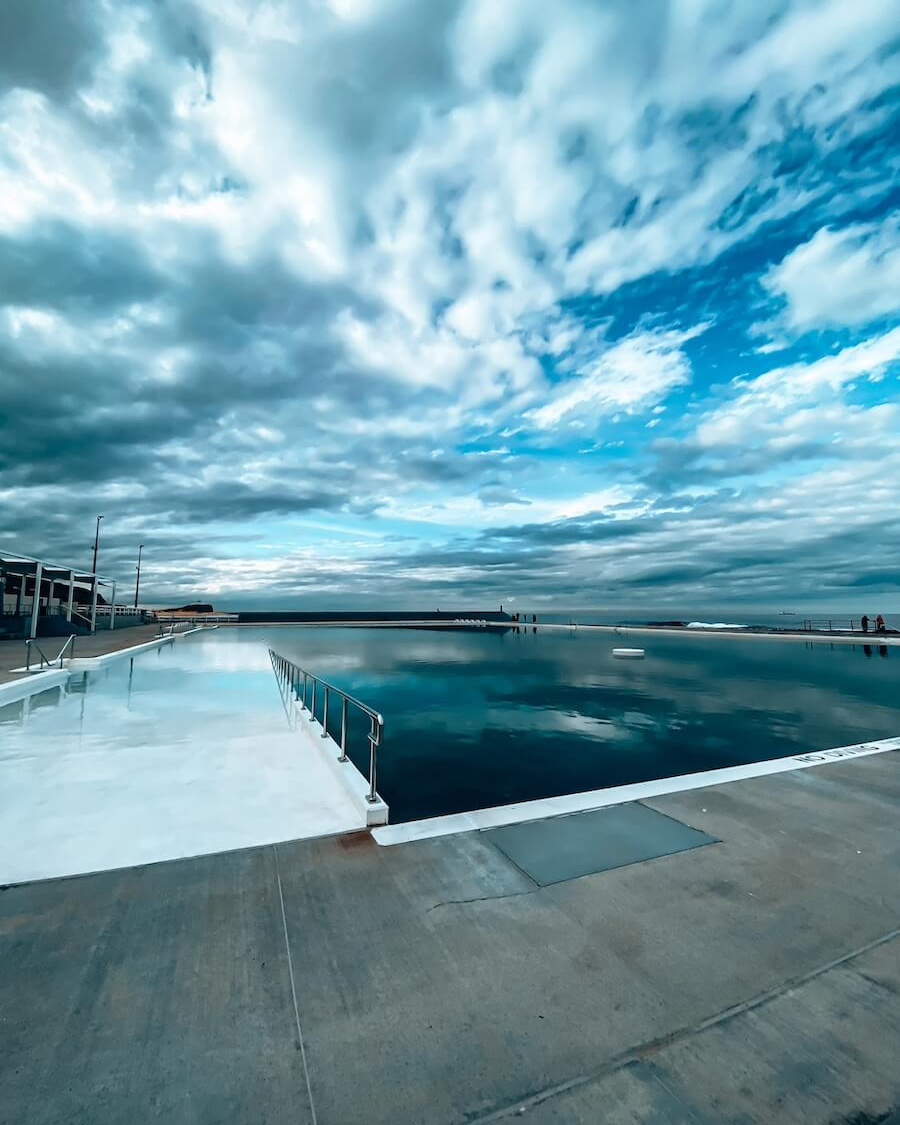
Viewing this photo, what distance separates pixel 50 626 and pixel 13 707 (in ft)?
73.3

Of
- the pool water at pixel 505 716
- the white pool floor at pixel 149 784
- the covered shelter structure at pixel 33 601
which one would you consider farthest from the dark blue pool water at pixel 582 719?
the covered shelter structure at pixel 33 601

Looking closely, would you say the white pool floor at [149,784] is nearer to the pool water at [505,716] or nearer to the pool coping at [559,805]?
the pool water at [505,716]

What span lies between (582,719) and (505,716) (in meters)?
1.49

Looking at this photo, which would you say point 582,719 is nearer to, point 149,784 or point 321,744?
point 321,744

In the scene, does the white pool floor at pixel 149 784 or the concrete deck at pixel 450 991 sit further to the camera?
the white pool floor at pixel 149 784

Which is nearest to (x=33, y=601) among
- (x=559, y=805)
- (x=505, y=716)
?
(x=505, y=716)

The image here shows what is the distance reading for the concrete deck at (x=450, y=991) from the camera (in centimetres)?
178

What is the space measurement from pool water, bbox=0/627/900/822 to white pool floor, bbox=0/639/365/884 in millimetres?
88

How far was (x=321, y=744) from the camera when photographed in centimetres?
610

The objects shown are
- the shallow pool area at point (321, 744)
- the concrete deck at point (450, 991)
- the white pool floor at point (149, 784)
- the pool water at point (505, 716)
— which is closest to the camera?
the concrete deck at point (450, 991)

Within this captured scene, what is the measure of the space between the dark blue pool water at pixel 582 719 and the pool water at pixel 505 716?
1.5 inches

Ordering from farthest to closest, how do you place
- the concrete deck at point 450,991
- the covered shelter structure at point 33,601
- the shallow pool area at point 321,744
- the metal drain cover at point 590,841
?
the covered shelter structure at point 33,601 < the shallow pool area at point 321,744 < the metal drain cover at point 590,841 < the concrete deck at point 450,991

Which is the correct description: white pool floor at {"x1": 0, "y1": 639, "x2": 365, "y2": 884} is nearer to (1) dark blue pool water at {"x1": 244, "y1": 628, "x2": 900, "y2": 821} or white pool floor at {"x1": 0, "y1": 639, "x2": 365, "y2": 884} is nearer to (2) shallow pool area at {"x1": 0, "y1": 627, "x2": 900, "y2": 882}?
(2) shallow pool area at {"x1": 0, "y1": 627, "x2": 900, "y2": 882}

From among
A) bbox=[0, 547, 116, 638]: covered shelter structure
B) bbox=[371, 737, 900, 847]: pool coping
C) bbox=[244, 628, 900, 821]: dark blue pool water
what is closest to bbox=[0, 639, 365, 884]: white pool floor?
bbox=[371, 737, 900, 847]: pool coping
